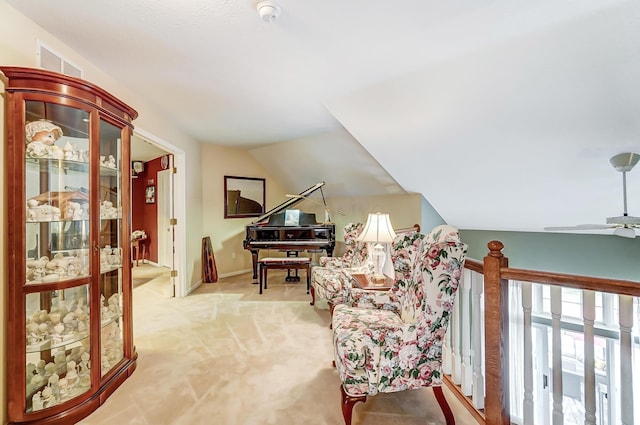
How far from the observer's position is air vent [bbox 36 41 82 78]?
185 cm

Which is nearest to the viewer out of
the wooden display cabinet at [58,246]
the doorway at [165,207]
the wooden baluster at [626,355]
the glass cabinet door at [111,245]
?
the wooden baluster at [626,355]

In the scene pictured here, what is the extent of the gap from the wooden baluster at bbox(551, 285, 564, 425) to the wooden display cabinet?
2.53 meters

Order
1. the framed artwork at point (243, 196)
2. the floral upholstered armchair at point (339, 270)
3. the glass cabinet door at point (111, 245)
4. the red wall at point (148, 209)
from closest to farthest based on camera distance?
the glass cabinet door at point (111, 245), the floral upholstered armchair at point (339, 270), the framed artwork at point (243, 196), the red wall at point (148, 209)

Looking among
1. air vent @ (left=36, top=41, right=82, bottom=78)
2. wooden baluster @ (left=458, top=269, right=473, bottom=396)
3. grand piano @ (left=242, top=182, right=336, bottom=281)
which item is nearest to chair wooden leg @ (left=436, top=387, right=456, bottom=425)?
wooden baluster @ (left=458, top=269, right=473, bottom=396)

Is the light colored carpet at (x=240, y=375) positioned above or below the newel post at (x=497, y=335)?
below

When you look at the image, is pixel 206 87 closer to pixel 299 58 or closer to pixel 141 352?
pixel 299 58

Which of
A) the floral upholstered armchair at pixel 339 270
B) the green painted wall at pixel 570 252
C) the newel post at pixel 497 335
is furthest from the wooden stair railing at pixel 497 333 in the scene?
the green painted wall at pixel 570 252

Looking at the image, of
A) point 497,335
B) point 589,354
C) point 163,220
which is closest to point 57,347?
point 497,335

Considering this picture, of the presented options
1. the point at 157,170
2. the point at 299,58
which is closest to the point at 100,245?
the point at 299,58

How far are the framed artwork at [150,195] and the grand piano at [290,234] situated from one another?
9.22 feet

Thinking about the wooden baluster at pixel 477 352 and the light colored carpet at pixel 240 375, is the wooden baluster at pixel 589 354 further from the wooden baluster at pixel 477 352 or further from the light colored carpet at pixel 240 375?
the light colored carpet at pixel 240 375

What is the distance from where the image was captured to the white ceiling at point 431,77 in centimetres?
168

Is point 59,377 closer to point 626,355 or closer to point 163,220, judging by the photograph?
point 626,355

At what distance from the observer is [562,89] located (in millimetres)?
2000
